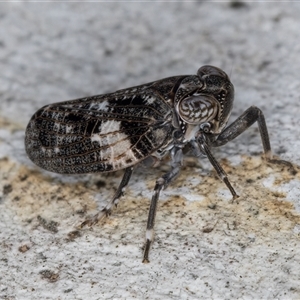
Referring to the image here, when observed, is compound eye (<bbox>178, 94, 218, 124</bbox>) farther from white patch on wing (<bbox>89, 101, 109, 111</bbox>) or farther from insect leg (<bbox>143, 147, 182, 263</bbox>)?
white patch on wing (<bbox>89, 101, 109, 111</bbox>)

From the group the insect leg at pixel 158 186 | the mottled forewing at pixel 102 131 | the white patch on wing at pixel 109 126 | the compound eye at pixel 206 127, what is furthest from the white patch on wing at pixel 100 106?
the compound eye at pixel 206 127

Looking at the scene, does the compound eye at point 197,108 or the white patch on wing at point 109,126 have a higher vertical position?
the compound eye at point 197,108

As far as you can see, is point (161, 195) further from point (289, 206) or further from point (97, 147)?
point (289, 206)

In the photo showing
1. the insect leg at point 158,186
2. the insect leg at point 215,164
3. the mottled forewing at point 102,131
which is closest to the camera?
the insect leg at point 158,186

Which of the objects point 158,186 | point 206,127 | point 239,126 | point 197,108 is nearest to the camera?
point 158,186

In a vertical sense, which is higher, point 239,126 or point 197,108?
point 197,108

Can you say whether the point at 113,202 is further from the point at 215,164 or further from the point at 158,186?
the point at 215,164

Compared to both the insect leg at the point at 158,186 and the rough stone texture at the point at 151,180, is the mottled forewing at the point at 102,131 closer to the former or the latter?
the insect leg at the point at 158,186

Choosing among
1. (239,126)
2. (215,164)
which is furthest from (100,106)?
(239,126)
